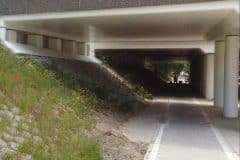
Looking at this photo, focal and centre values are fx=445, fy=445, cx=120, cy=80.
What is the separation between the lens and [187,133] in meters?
12.2

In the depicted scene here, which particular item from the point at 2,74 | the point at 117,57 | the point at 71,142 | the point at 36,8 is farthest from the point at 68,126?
the point at 117,57

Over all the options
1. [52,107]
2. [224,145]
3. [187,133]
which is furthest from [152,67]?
[52,107]

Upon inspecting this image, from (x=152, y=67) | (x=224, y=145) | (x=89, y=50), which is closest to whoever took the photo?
(x=224, y=145)

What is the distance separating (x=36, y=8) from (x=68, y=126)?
6450mm

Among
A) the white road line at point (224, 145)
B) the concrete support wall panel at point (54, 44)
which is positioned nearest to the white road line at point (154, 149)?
the white road line at point (224, 145)

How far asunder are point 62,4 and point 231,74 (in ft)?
20.8

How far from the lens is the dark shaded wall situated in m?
12.4

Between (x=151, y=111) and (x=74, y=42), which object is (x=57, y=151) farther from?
(x=74, y=42)

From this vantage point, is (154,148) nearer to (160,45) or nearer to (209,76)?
(160,45)

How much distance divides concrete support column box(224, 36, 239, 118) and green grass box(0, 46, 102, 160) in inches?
186

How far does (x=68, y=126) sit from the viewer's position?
30.8 ft

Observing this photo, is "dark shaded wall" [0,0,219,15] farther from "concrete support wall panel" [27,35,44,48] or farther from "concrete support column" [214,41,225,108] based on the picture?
"concrete support column" [214,41,225,108]

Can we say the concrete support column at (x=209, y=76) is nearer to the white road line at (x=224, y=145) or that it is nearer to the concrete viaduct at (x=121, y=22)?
the concrete viaduct at (x=121, y=22)

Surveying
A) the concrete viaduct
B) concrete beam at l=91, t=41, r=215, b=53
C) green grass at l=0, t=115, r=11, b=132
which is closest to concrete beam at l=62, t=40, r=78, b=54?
the concrete viaduct
